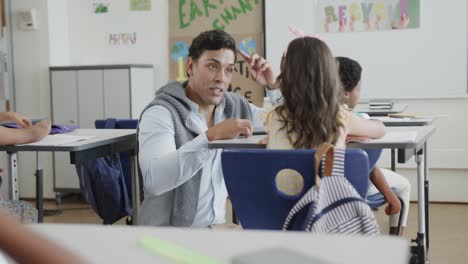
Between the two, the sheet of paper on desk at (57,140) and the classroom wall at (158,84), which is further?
the classroom wall at (158,84)

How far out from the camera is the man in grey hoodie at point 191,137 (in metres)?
2.03

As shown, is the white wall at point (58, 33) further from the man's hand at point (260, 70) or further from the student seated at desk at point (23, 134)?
the man's hand at point (260, 70)

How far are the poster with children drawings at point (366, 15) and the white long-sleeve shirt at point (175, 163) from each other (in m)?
2.96

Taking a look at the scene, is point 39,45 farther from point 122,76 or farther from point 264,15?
point 264,15

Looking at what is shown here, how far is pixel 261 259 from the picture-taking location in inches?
19.4

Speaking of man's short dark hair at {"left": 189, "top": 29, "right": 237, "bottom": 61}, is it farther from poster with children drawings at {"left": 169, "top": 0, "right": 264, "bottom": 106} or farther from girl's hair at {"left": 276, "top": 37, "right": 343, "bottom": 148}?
poster with children drawings at {"left": 169, "top": 0, "right": 264, "bottom": 106}

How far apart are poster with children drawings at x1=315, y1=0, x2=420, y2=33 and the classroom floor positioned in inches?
55.8

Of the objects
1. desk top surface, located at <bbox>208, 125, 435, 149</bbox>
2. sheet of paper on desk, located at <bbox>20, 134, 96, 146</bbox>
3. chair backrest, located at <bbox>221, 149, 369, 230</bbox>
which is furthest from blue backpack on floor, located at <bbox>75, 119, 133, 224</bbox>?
chair backrest, located at <bbox>221, 149, 369, 230</bbox>

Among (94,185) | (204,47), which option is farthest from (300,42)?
(94,185)

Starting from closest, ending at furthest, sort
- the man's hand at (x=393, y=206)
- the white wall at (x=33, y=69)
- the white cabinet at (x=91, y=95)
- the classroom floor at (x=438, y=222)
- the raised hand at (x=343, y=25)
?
the man's hand at (x=393, y=206) < the classroom floor at (x=438, y=222) < the raised hand at (x=343, y=25) < the white cabinet at (x=91, y=95) < the white wall at (x=33, y=69)

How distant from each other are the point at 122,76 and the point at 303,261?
15.9 ft

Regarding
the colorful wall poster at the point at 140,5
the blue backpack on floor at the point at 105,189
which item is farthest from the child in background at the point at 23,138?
the colorful wall poster at the point at 140,5

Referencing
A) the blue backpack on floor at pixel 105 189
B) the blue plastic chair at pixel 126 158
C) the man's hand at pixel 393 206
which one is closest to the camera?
the man's hand at pixel 393 206

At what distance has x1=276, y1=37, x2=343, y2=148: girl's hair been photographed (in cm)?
190
